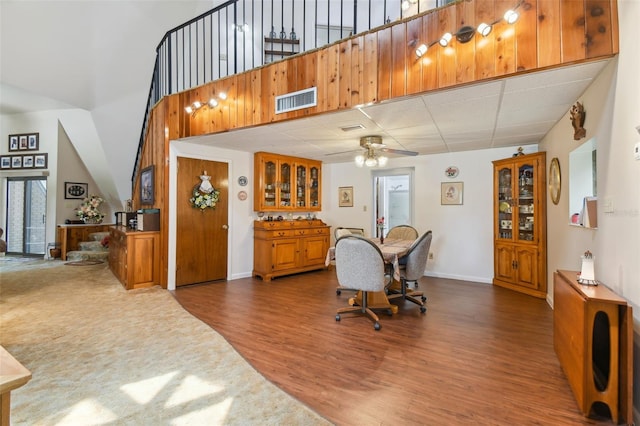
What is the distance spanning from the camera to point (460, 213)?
17.9ft

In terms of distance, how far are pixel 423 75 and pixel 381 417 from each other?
266 centimetres

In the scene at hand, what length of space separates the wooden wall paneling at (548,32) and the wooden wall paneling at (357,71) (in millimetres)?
1426

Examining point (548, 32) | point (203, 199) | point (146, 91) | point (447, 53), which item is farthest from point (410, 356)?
point (146, 91)

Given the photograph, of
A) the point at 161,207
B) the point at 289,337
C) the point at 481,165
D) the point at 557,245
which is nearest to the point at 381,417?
the point at 289,337

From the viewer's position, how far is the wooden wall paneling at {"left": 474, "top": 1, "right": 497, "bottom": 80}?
2.40m

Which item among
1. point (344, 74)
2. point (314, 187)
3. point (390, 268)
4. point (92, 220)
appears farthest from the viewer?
point (92, 220)

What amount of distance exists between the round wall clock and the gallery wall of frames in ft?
34.0

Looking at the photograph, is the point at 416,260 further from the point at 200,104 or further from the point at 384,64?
the point at 200,104

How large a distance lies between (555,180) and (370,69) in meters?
2.62

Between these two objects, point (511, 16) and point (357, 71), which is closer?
point (511, 16)

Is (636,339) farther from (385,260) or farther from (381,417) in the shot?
(385,260)

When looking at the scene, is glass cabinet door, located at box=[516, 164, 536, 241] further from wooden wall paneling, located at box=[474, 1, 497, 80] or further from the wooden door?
the wooden door

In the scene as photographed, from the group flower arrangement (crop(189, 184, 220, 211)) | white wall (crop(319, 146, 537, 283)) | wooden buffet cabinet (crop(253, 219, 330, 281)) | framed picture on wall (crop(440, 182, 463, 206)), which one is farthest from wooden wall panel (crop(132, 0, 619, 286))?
framed picture on wall (crop(440, 182, 463, 206))

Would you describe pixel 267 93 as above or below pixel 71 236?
above
